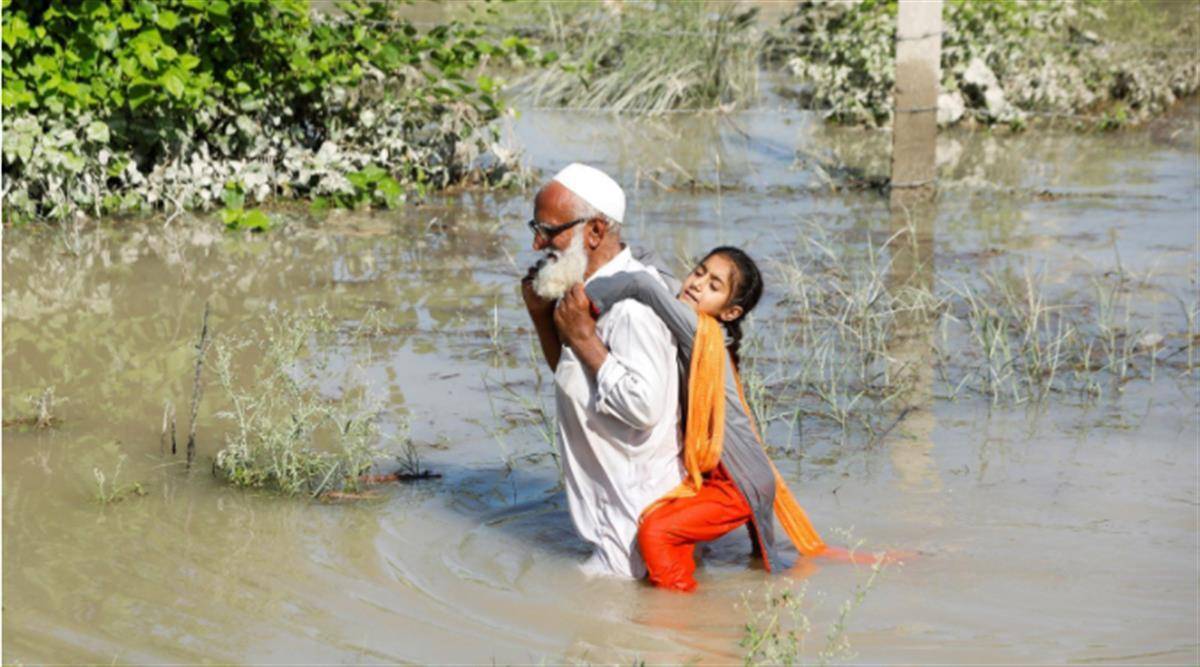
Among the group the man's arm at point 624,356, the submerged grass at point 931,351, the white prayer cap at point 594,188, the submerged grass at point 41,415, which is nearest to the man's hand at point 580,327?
the man's arm at point 624,356

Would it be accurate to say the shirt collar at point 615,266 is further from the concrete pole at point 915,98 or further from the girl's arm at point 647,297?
the concrete pole at point 915,98

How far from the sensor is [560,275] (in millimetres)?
4250

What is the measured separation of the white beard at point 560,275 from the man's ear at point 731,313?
0.42 metres

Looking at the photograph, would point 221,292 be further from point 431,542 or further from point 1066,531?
point 1066,531

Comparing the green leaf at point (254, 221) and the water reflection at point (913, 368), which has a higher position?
the green leaf at point (254, 221)

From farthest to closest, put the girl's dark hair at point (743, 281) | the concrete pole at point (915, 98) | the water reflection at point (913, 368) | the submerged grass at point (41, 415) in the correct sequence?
the concrete pole at point (915, 98)
the submerged grass at point (41, 415)
the water reflection at point (913, 368)
the girl's dark hair at point (743, 281)

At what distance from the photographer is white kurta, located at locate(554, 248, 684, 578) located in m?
4.27

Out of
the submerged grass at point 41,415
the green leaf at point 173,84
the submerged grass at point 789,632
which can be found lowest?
the submerged grass at point 789,632

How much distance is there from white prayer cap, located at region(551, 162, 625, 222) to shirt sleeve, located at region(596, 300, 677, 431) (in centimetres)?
25

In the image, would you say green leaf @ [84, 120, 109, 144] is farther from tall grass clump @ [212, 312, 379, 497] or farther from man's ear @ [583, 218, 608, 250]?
man's ear @ [583, 218, 608, 250]

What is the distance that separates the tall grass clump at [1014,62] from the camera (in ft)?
44.1

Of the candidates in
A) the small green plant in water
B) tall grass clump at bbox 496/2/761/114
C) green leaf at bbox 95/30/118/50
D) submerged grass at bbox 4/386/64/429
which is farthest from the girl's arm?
tall grass clump at bbox 496/2/761/114

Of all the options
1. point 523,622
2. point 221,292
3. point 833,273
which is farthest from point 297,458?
point 833,273

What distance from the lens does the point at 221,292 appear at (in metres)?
8.05
